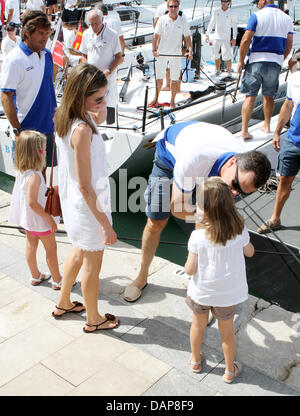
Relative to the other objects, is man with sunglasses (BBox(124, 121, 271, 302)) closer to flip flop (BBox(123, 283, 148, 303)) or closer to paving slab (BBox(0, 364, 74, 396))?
flip flop (BBox(123, 283, 148, 303))

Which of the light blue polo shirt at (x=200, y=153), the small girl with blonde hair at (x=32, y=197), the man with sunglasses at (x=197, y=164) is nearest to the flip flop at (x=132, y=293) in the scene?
the small girl with blonde hair at (x=32, y=197)

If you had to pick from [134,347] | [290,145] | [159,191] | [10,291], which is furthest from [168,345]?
[290,145]

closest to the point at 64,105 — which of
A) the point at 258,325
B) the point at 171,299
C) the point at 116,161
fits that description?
the point at 171,299

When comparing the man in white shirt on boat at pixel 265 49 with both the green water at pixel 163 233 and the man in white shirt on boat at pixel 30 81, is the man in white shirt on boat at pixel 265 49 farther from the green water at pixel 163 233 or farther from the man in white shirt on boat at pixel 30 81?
the man in white shirt on boat at pixel 30 81

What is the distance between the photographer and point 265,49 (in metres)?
5.58

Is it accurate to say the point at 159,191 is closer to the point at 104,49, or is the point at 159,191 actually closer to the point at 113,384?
the point at 113,384

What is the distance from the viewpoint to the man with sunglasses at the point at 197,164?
268cm

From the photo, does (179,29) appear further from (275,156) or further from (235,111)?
(275,156)

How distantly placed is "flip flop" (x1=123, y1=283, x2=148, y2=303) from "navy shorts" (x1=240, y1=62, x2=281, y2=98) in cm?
307

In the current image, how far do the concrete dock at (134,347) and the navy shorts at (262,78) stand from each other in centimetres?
277

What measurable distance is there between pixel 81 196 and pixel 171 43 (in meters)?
5.48

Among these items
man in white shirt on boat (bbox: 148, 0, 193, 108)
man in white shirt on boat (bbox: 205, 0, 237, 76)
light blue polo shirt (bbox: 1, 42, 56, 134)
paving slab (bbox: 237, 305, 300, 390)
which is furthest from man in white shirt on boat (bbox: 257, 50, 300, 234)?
man in white shirt on boat (bbox: 205, 0, 237, 76)

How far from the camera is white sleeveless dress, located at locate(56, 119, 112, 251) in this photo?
2.93m

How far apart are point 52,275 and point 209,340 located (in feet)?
4.57
